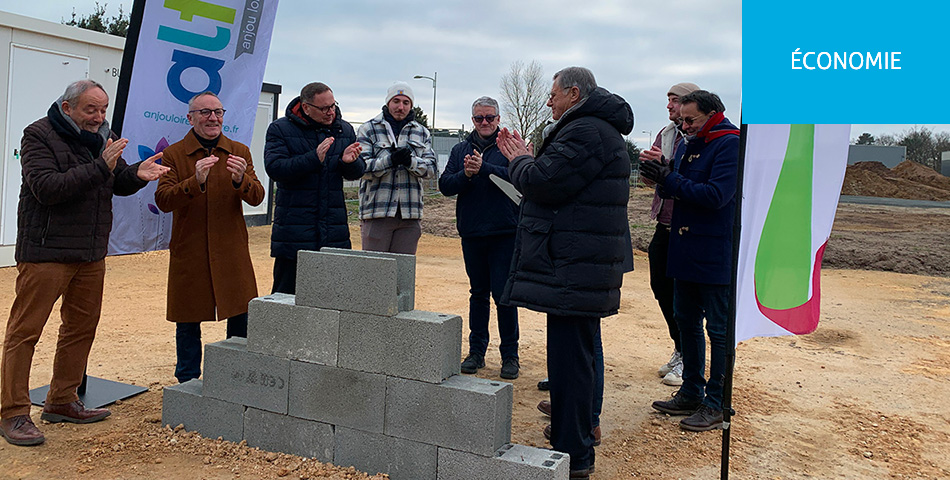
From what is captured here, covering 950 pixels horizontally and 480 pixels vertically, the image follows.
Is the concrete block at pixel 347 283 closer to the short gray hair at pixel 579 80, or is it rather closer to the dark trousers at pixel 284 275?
the dark trousers at pixel 284 275

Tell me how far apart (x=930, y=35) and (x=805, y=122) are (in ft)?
1.85

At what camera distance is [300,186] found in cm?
467

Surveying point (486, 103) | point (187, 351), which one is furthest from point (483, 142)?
point (187, 351)

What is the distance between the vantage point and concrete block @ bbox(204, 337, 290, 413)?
12.4ft

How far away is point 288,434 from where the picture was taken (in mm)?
3775

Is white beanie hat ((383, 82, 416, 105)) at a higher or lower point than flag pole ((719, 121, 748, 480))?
higher

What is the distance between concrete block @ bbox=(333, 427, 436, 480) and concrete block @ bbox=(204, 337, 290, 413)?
1.37ft

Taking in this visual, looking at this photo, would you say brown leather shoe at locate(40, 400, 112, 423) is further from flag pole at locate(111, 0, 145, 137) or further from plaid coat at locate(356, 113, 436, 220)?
plaid coat at locate(356, 113, 436, 220)

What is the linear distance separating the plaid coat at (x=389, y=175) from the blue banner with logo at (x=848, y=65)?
271 cm

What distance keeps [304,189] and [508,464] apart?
2418mm

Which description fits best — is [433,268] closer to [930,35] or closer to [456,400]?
[456,400]

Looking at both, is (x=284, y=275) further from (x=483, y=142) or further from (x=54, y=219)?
(x=483, y=142)

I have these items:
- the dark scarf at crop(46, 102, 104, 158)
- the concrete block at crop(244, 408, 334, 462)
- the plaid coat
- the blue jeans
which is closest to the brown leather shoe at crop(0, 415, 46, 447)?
the concrete block at crop(244, 408, 334, 462)

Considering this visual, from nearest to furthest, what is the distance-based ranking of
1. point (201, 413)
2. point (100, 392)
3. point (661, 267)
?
1. point (201, 413)
2. point (100, 392)
3. point (661, 267)
